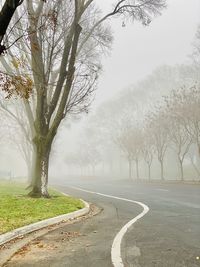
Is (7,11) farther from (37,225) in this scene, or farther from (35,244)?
(37,225)

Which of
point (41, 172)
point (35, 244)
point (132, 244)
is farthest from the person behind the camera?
point (41, 172)

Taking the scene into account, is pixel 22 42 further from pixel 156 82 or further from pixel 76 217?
pixel 156 82

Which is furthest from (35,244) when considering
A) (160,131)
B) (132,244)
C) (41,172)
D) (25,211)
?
(160,131)

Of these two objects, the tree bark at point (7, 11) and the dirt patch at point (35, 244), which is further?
the dirt patch at point (35, 244)

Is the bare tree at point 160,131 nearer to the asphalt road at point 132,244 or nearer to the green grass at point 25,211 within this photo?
the green grass at point 25,211

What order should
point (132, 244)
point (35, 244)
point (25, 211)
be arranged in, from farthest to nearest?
point (25, 211), point (35, 244), point (132, 244)

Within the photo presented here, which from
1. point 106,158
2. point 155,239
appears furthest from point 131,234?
point 106,158

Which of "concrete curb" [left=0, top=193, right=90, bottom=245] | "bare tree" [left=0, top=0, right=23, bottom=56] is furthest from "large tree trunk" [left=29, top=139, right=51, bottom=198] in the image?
"bare tree" [left=0, top=0, right=23, bottom=56]

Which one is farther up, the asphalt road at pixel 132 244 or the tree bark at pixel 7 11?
the tree bark at pixel 7 11

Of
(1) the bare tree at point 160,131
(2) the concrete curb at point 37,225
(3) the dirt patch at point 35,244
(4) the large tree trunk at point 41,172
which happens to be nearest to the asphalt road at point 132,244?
(3) the dirt patch at point 35,244

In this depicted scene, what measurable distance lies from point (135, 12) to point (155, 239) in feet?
46.1

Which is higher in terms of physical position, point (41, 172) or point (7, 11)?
point (7, 11)

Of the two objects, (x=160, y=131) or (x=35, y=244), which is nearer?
(x=35, y=244)

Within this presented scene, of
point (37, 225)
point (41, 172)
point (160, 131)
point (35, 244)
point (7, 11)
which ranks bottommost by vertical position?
point (35, 244)
